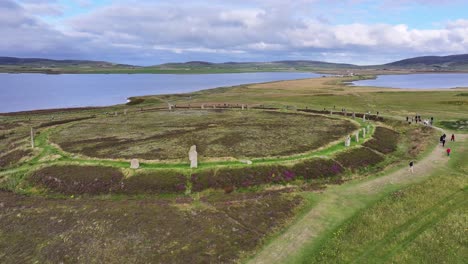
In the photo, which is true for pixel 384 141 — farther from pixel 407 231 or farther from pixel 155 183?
pixel 155 183

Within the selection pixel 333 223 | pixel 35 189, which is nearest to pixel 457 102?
pixel 333 223

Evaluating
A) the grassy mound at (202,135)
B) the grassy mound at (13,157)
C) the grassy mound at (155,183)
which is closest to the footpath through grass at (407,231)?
the grassy mound at (155,183)

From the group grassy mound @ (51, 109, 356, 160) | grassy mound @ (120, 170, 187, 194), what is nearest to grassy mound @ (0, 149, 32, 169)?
grassy mound @ (51, 109, 356, 160)

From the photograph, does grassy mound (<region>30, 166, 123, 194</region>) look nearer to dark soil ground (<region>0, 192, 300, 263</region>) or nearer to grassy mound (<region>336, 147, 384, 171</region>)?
dark soil ground (<region>0, 192, 300, 263</region>)

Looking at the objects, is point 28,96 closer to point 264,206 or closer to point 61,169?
point 61,169

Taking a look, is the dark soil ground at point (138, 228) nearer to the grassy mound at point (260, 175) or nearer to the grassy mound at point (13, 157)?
the grassy mound at point (260, 175)

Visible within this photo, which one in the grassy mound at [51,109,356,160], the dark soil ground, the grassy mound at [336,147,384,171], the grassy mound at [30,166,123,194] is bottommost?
the dark soil ground
